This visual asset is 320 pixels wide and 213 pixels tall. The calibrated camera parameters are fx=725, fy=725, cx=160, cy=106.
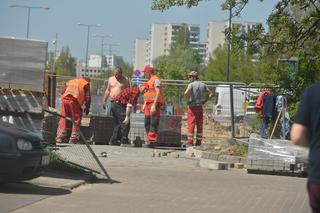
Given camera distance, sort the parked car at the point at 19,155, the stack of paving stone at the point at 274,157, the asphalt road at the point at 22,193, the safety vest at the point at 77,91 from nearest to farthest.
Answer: the asphalt road at the point at 22,193
the parked car at the point at 19,155
the stack of paving stone at the point at 274,157
the safety vest at the point at 77,91

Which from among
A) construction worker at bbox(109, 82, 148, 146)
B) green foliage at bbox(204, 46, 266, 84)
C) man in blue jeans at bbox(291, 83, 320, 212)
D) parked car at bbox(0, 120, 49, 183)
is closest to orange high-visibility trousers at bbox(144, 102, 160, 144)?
construction worker at bbox(109, 82, 148, 146)

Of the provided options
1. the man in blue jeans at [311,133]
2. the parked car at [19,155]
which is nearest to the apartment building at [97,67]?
the parked car at [19,155]

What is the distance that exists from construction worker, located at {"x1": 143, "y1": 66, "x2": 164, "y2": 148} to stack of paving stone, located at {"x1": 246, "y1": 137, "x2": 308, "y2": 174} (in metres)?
3.95

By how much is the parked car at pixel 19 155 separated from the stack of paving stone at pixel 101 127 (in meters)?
7.84

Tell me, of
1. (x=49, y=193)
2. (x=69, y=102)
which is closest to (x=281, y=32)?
(x=69, y=102)

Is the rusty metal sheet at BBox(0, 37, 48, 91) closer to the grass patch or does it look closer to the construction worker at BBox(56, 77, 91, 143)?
the grass patch

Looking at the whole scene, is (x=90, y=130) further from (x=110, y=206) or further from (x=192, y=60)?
(x=192, y=60)

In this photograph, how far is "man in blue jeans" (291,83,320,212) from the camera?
189 inches

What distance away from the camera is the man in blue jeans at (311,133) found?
4.80 metres

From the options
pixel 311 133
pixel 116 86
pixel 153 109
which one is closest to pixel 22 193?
pixel 311 133

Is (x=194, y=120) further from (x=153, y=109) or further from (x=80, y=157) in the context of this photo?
(x=80, y=157)

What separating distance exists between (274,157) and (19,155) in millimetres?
5921

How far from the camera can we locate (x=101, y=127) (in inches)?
696

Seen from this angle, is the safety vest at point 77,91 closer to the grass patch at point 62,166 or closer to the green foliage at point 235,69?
the grass patch at point 62,166
